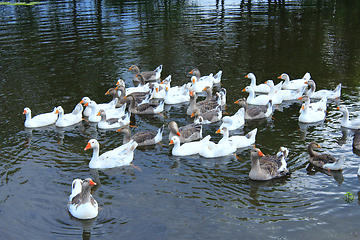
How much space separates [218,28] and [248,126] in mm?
17566

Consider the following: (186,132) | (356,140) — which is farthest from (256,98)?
(356,140)

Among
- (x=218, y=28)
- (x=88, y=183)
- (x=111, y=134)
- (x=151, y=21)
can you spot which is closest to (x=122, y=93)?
(x=111, y=134)

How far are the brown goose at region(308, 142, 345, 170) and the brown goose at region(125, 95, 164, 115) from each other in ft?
23.0

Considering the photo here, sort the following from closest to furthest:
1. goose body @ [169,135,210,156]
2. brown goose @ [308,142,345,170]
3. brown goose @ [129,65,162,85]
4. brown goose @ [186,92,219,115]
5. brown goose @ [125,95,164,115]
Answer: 1. brown goose @ [308,142,345,170]
2. goose body @ [169,135,210,156]
3. brown goose @ [186,92,219,115]
4. brown goose @ [125,95,164,115]
5. brown goose @ [129,65,162,85]

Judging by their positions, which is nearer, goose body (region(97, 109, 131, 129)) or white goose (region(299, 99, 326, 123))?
goose body (region(97, 109, 131, 129))

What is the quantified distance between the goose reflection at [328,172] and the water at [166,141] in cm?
9

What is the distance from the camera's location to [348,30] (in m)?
29.1

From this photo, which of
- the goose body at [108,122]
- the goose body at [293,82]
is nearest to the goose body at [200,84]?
the goose body at [293,82]

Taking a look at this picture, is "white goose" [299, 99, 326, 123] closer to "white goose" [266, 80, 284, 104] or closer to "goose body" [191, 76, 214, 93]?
"white goose" [266, 80, 284, 104]

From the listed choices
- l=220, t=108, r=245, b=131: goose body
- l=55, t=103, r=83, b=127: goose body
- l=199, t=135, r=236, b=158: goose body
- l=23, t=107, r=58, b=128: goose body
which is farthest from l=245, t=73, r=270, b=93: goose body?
l=23, t=107, r=58, b=128: goose body

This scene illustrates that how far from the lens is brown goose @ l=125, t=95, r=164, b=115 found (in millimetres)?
16547

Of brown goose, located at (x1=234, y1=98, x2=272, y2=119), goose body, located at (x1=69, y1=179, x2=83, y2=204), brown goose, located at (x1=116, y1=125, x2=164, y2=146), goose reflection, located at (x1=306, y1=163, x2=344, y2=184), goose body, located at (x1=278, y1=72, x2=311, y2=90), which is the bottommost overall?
goose reflection, located at (x1=306, y1=163, x2=344, y2=184)

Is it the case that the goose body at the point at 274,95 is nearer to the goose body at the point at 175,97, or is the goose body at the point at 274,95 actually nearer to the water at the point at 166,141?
the water at the point at 166,141

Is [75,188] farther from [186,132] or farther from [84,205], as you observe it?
[186,132]
